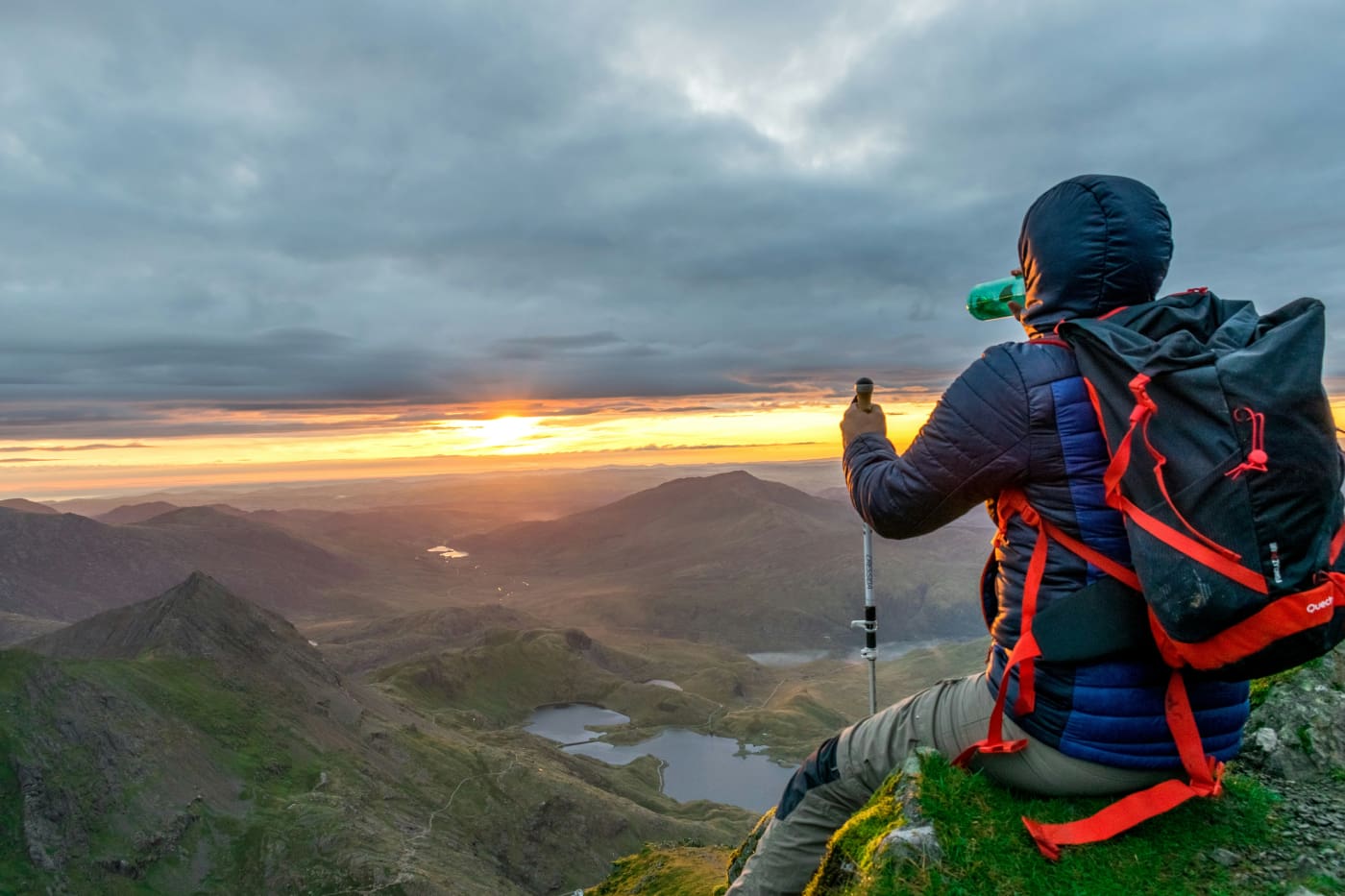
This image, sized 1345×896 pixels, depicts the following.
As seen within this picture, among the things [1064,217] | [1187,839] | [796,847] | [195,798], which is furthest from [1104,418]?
[195,798]

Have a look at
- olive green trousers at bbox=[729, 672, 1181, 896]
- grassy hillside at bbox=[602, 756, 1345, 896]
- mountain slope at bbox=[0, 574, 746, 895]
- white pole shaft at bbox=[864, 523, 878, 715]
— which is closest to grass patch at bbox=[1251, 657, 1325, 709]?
grassy hillside at bbox=[602, 756, 1345, 896]

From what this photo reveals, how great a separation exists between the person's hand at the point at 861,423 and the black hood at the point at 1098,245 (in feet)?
4.85

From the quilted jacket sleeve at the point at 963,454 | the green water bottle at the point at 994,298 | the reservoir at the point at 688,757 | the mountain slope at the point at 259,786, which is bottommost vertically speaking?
the reservoir at the point at 688,757

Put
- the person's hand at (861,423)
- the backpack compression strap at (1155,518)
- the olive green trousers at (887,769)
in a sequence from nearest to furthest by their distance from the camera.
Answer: the backpack compression strap at (1155,518) < the olive green trousers at (887,769) < the person's hand at (861,423)

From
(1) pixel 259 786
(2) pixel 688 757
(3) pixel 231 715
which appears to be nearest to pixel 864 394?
(1) pixel 259 786

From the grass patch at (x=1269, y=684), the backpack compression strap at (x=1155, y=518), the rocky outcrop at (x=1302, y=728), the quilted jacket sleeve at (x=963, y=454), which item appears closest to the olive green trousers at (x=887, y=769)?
the quilted jacket sleeve at (x=963, y=454)

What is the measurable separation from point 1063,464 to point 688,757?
162381 millimetres

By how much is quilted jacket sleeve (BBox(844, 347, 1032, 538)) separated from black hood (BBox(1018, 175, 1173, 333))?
2.48ft

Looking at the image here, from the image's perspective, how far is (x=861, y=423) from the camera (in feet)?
19.7

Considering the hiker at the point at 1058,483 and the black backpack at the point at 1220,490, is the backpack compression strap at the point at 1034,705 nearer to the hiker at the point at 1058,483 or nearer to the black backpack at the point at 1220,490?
the hiker at the point at 1058,483

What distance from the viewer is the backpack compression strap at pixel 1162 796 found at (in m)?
4.59

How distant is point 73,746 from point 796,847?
316 feet

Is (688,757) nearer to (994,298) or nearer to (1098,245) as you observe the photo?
(994,298)

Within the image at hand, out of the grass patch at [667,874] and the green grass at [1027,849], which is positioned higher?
the green grass at [1027,849]
